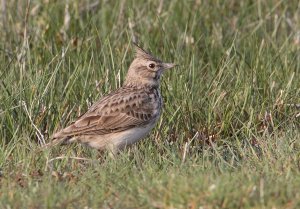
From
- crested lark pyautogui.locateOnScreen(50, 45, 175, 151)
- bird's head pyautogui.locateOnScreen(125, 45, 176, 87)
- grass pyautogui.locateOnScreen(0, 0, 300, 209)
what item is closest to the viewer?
grass pyautogui.locateOnScreen(0, 0, 300, 209)

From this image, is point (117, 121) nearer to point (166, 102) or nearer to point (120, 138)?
point (120, 138)

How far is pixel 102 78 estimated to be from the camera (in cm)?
854

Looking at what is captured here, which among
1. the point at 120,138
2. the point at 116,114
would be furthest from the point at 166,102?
the point at 120,138

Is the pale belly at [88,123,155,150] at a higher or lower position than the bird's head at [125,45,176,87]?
lower

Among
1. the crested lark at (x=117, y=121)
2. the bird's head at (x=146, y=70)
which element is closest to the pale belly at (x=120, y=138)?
the crested lark at (x=117, y=121)

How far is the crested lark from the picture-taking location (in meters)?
7.29

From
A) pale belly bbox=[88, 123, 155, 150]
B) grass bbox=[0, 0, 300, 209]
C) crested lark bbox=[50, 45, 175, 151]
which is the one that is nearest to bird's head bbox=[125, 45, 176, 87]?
crested lark bbox=[50, 45, 175, 151]

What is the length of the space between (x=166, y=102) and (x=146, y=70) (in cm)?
37

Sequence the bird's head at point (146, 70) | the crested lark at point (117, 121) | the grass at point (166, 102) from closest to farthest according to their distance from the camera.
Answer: the grass at point (166, 102), the crested lark at point (117, 121), the bird's head at point (146, 70)

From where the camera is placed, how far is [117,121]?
750 cm

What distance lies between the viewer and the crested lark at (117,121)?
7293 millimetres

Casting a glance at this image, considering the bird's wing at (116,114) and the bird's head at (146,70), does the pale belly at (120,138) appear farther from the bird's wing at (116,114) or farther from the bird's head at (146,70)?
the bird's head at (146,70)

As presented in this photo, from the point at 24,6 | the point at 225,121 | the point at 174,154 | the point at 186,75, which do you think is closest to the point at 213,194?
the point at 174,154

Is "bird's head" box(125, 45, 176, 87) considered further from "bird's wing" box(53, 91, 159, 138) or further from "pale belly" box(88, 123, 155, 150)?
"pale belly" box(88, 123, 155, 150)
